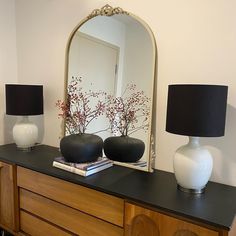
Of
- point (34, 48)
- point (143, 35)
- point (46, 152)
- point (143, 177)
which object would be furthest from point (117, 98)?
point (34, 48)

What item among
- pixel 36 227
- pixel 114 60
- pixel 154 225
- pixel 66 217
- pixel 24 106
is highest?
pixel 114 60

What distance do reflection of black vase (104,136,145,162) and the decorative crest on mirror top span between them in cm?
90

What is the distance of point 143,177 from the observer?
1585mm

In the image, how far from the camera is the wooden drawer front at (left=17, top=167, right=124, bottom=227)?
4.51 feet

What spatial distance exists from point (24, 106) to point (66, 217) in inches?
37.4

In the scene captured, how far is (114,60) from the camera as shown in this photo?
6.15 feet

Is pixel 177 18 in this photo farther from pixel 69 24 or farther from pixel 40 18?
pixel 40 18

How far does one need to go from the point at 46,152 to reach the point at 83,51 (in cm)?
89

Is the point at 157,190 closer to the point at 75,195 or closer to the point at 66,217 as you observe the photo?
the point at 75,195

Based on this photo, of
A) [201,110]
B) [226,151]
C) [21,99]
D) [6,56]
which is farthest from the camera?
[6,56]

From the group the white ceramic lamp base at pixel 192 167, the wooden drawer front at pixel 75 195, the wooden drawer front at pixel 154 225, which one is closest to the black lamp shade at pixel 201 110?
the white ceramic lamp base at pixel 192 167

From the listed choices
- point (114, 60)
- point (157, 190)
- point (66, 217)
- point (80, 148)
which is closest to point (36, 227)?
point (66, 217)

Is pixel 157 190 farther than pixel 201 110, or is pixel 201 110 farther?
pixel 157 190

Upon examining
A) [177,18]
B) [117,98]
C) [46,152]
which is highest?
[177,18]
